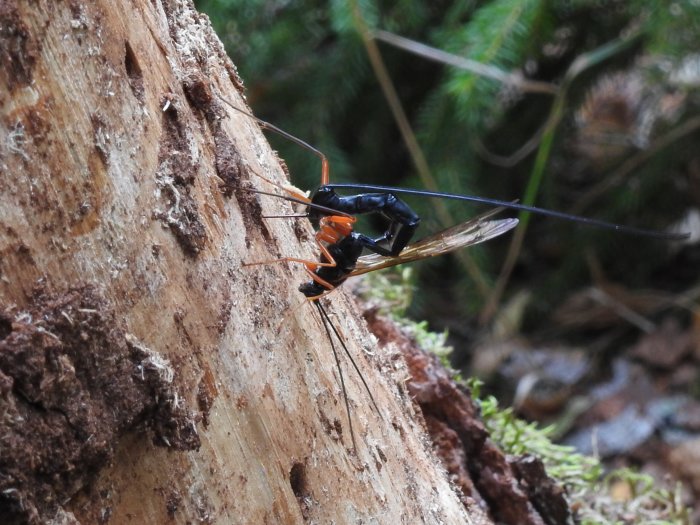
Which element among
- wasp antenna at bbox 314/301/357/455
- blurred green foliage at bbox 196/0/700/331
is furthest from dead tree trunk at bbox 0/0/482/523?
blurred green foliage at bbox 196/0/700/331

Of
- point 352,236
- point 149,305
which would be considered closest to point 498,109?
point 352,236

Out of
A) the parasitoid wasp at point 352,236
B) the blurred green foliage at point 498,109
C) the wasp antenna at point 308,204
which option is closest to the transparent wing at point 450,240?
the parasitoid wasp at point 352,236

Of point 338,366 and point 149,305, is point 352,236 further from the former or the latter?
point 149,305

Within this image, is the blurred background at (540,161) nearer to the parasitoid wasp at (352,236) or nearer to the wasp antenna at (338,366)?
the parasitoid wasp at (352,236)

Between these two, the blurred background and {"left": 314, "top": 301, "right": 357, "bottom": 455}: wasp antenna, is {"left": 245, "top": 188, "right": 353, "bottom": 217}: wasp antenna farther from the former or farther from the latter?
the blurred background

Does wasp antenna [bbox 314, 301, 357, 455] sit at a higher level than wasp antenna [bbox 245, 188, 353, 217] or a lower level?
lower

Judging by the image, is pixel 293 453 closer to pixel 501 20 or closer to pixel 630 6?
pixel 501 20

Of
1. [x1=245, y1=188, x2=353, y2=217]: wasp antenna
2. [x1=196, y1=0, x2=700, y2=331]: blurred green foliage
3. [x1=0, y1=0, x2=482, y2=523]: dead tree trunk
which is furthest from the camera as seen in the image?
[x1=196, y1=0, x2=700, y2=331]: blurred green foliage

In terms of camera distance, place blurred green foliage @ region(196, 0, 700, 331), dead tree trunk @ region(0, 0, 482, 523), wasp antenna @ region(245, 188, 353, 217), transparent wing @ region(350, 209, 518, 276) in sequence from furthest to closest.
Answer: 1. blurred green foliage @ region(196, 0, 700, 331)
2. transparent wing @ region(350, 209, 518, 276)
3. wasp antenna @ region(245, 188, 353, 217)
4. dead tree trunk @ region(0, 0, 482, 523)
